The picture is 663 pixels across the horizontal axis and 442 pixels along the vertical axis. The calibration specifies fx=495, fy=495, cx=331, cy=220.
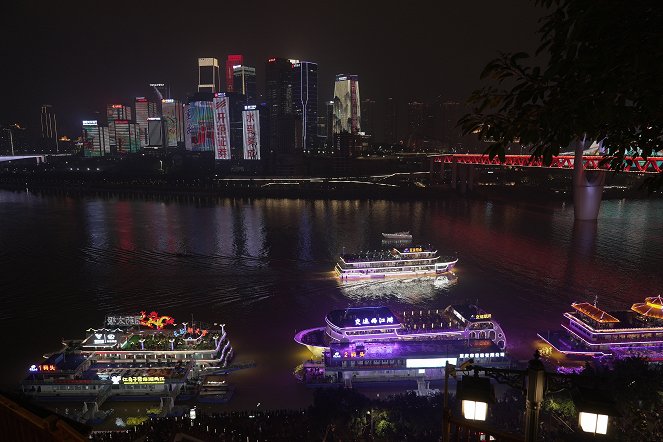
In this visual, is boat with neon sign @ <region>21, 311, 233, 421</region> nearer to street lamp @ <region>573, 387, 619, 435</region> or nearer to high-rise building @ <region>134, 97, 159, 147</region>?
street lamp @ <region>573, 387, 619, 435</region>

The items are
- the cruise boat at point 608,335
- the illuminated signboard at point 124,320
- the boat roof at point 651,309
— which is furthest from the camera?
the boat roof at point 651,309

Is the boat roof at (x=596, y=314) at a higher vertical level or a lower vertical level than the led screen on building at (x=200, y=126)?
lower

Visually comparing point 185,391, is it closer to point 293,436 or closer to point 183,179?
point 293,436

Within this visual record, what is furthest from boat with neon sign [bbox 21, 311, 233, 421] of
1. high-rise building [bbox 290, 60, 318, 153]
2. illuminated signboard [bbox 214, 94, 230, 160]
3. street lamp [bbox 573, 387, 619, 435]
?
high-rise building [bbox 290, 60, 318, 153]

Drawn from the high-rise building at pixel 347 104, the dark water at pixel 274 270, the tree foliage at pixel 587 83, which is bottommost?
the dark water at pixel 274 270

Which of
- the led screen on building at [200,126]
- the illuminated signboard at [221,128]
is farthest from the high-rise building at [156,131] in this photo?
the illuminated signboard at [221,128]

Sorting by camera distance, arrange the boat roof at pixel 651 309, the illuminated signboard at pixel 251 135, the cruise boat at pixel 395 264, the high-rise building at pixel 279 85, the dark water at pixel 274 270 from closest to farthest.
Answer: the boat roof at pixel 651 309 → the dark water at pixel 274 270 → the cruise boat at pixel 395 264 → the illuminated signboard at pixel 251 135 → the high-rise building at pixel 279 85

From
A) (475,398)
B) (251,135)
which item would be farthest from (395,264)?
(251,135)

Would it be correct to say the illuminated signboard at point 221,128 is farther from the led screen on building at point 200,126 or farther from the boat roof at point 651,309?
the boat roof at point 651,309

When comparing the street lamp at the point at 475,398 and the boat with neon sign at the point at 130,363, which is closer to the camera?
the street lamp at the point at 475,398
